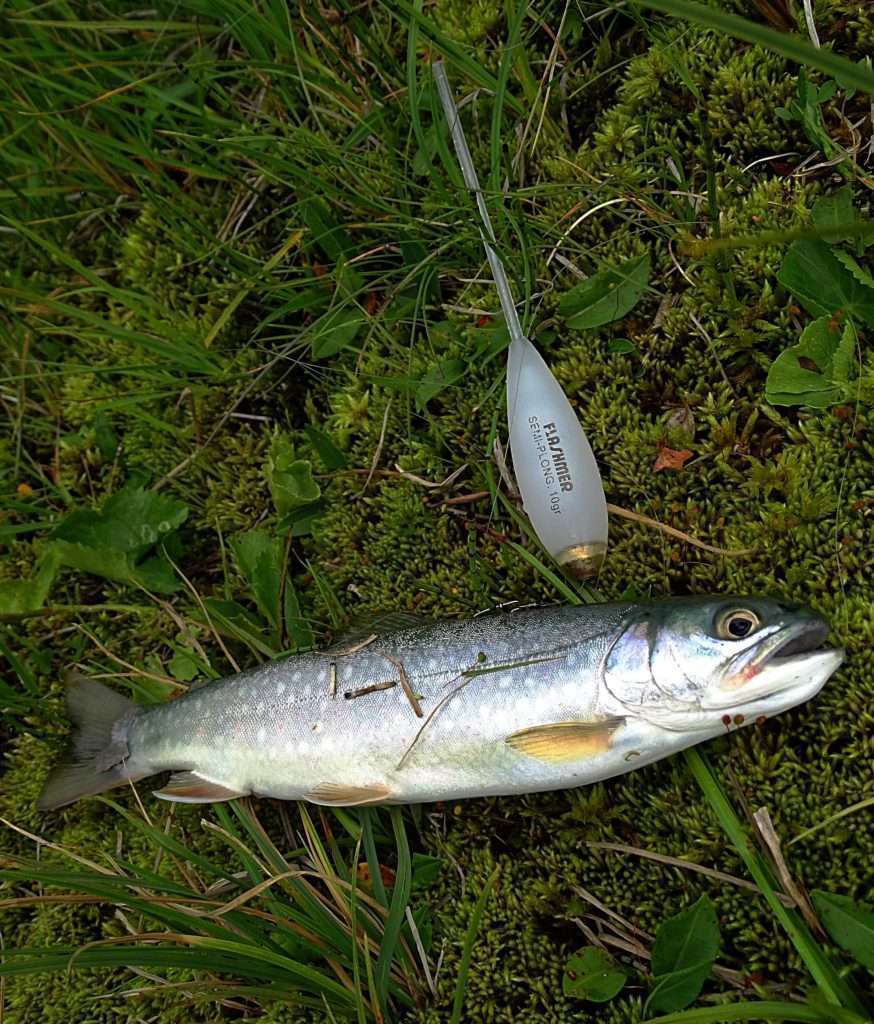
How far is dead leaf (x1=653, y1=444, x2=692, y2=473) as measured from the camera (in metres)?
2.94

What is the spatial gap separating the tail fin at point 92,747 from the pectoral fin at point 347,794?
2.93ft

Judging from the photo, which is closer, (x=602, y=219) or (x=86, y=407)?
(x=602, y=219)

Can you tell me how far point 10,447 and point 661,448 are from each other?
3.04m

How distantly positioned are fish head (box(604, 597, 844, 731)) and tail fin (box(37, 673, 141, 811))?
6.42ft

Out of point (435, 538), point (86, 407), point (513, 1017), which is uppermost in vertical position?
point (86, 407)

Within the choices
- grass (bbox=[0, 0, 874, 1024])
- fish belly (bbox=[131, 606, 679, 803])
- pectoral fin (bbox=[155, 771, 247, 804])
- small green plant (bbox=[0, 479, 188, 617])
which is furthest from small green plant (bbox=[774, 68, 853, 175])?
pectoral fin (bbox=[155, 771, 247, 804])

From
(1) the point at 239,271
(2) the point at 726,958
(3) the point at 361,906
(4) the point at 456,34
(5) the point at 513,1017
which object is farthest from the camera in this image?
(1) the point at 239,271

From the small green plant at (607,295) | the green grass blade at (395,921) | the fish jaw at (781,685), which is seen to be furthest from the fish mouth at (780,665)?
the small green plant at (607,295)

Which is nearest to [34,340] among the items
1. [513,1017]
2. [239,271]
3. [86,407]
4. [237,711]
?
[86,407]

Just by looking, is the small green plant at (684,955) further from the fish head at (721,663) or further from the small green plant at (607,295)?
the small green plant at (607,295)

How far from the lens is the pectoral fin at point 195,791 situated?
305cm

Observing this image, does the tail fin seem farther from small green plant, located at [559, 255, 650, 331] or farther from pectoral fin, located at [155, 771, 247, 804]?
small green plant, located at [559, 255, 650, 331]

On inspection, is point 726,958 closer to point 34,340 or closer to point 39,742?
point 39,742

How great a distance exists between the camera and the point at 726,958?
2.49 metres
